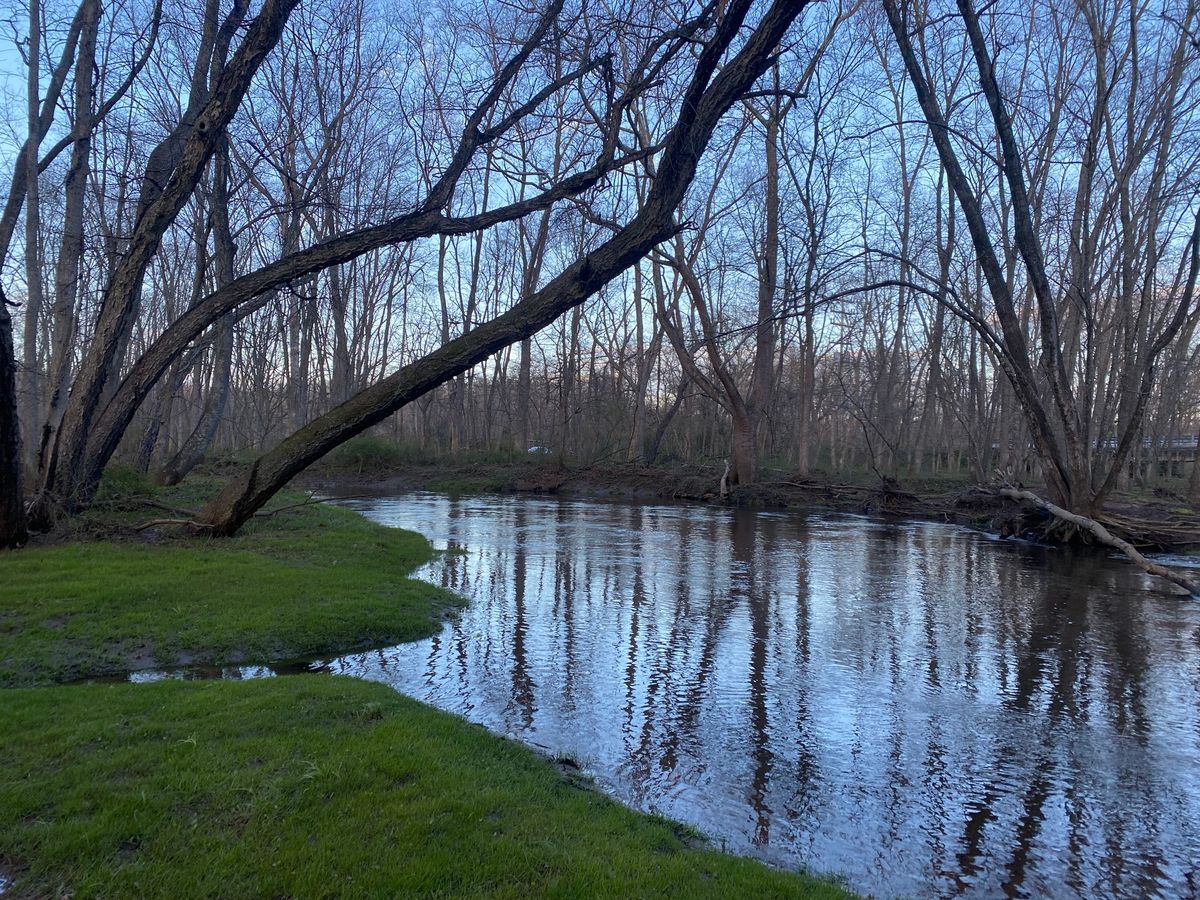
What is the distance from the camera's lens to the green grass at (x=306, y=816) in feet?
11.2

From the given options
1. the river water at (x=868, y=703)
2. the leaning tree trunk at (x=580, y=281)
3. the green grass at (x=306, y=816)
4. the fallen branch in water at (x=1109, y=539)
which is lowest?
the river water at (x=868, y=703)

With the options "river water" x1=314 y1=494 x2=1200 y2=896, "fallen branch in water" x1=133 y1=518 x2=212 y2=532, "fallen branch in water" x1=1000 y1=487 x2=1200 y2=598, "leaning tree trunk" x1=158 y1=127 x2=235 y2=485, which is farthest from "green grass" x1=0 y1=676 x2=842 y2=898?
"fallen branch in water" x1=1000 y1=487 x2=1200 y2=598

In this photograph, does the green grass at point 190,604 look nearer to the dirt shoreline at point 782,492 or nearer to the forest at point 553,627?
the forest at point 553,627

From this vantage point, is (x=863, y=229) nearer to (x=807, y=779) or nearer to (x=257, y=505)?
(x=257, y=505)

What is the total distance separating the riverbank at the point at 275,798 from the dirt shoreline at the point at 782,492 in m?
16.8

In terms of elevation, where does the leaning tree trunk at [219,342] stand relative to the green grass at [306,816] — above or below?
above

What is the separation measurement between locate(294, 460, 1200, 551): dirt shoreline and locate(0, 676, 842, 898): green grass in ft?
55.1

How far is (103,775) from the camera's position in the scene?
424 cm

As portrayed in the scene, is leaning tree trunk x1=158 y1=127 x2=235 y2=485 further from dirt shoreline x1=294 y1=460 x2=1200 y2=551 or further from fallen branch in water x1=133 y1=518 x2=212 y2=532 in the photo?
dirt shoreline x1=294 y1=460 x2=1200 y2=551

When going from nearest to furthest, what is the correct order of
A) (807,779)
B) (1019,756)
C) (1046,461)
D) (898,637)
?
1. (807,779)
2. (1019,756)
3. (898,637)
4. (1046,461)

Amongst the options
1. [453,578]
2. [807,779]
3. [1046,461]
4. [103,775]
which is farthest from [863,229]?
[103,775]

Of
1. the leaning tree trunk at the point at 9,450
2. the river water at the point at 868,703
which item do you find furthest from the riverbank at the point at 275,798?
the leaning tree trunk at the point at 9,450

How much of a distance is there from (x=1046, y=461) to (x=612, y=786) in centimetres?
1536

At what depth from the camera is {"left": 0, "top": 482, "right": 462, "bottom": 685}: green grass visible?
7406 millimetres
